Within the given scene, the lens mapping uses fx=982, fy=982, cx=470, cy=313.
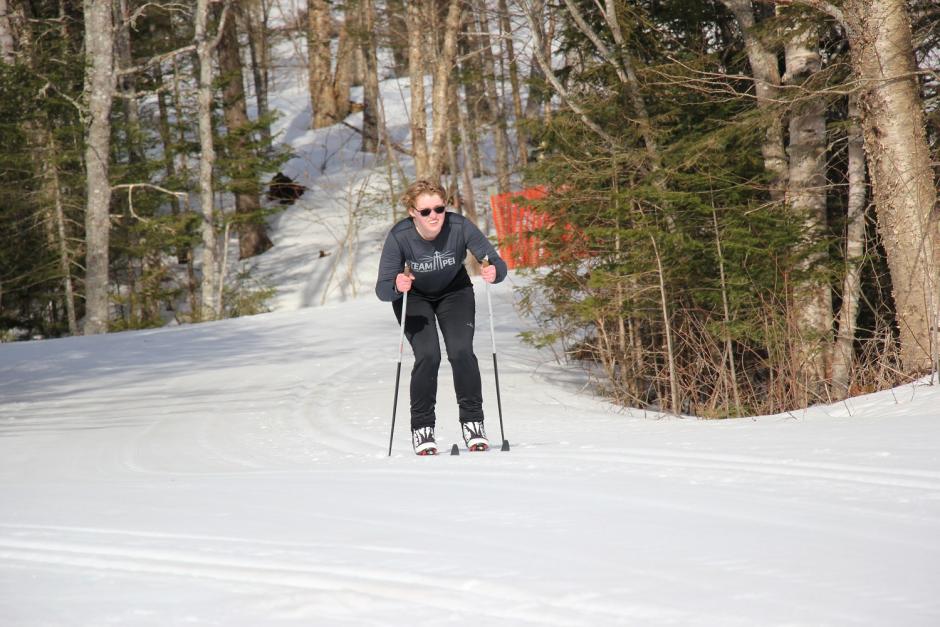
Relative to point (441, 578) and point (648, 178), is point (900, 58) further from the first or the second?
point (441, 578)

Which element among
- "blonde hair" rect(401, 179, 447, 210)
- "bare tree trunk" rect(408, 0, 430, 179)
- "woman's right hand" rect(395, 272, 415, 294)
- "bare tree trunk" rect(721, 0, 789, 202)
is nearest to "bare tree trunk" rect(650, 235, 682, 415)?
"bare tree trunk" rect(721, 0, 789, 202)

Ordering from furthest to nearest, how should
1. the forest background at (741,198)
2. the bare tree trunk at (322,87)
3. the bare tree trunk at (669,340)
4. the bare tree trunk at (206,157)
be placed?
1. the bare tree trunk at (322,87)
2. the bare tree trunk at (206,157)
3. the bare tree trunk at (669,340)
4. the forest background at (741,198)

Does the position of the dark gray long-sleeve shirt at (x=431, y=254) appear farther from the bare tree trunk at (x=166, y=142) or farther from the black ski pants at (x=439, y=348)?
the bare tree trunk at (x=166, y=142)

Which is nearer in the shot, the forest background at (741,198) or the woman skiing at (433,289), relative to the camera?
the woman skiing at (433,289)

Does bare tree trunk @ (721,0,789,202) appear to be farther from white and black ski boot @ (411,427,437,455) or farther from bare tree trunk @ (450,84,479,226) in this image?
bare tree trunk @ (450,84,479,226)

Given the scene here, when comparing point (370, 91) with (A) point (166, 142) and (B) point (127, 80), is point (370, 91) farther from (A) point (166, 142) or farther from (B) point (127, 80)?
(A) point (166, 142)

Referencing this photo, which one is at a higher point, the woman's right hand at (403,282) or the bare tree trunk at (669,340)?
the woman's right hand at (403,282)

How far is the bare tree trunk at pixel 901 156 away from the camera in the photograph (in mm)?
9375

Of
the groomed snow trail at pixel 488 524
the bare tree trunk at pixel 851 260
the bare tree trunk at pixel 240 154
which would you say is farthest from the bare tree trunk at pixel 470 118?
the groomed snow trail at pixel 488 524

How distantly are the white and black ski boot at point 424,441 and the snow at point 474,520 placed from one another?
14 centimetres

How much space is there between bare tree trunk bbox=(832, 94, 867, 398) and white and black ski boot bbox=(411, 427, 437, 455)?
5.31 metres

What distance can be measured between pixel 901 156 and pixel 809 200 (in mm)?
1647

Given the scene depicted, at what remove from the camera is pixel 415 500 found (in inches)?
182

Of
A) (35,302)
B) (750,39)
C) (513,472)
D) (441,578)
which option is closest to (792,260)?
(750,39)
